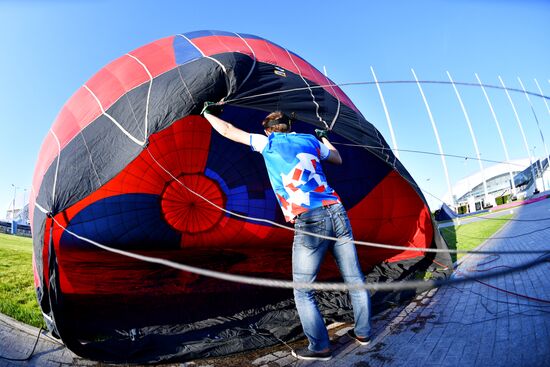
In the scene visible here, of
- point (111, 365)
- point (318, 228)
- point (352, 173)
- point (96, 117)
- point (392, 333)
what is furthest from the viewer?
point (352, 173)

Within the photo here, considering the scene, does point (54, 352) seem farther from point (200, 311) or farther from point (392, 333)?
point (392, 333)

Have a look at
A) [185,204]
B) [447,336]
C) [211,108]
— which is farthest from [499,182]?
[211,108]

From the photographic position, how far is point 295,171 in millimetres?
2381

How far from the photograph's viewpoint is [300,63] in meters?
4.08

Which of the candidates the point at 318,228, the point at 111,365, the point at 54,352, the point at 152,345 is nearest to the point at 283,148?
the point at 318,228

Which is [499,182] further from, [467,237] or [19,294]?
[19,294]

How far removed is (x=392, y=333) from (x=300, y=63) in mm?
3329

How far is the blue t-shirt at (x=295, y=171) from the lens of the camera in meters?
2.36

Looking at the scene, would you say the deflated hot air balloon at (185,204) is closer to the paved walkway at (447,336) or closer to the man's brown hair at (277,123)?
the paved walkway at (447,336)

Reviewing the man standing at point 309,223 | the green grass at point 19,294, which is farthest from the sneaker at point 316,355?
the green grass at point 19,294

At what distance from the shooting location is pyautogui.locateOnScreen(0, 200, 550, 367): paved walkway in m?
2.13

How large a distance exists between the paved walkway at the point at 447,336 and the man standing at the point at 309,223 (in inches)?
8.2

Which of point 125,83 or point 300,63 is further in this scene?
point 300,63

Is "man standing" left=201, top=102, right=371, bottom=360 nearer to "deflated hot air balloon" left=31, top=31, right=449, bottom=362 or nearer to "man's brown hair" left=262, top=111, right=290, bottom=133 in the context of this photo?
"man's brown hair" left=262, top=111, right=290, bottom=133
